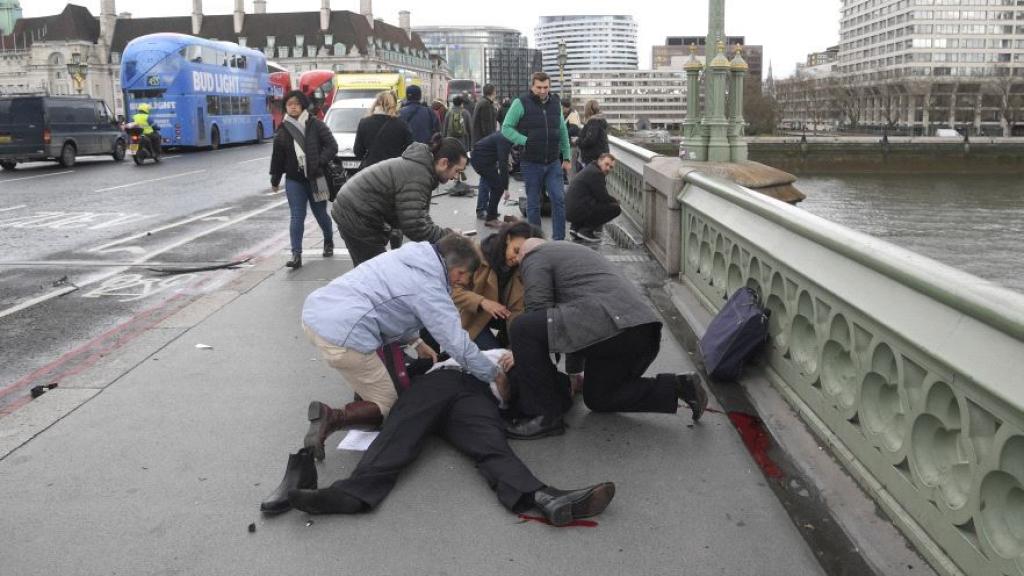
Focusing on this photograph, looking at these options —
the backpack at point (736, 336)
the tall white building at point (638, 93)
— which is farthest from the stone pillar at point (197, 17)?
the backpack at point (736, 336)

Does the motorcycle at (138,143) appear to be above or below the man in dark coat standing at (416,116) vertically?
below

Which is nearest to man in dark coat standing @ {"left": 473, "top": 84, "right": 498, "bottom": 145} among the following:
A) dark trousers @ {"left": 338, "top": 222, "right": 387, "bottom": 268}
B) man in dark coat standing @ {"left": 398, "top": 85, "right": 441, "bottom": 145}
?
man in dark coat standing @ {"left": 398, "top": 85, "right": 441, "bottom": 145}

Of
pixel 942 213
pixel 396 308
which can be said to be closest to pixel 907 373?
pixel 396 308

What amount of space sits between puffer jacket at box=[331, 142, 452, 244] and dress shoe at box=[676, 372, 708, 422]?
213 cm

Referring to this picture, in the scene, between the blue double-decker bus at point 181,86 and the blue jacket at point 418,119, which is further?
the blue double-decker bus at point 181,86

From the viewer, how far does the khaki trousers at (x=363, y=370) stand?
15.2 feet

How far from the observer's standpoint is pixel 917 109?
138125mm

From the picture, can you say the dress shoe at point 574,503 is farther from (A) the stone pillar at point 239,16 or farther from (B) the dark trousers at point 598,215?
(A) the stone pillar at point 239,16

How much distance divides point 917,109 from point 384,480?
488 feet

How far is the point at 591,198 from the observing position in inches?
431

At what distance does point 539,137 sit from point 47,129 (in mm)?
20551

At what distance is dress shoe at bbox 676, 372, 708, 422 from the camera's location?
5027 mm

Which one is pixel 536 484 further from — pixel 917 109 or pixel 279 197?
pixel 917 109

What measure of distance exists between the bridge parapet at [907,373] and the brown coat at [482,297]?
4.63ft
